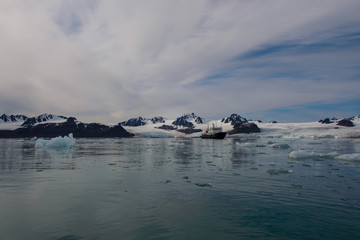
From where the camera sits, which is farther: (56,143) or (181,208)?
(56,143)

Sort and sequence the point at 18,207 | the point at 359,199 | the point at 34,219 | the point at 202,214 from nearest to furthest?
the point at 34,219 < the point at 202,214 < the point at 18,207 < the point at 359,199

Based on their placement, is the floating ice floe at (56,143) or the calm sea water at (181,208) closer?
the calm sea water at (181,208)

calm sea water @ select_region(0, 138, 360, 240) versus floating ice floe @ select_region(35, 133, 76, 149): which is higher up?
floating ice floe @ select_region(35, 133, 76, 149)

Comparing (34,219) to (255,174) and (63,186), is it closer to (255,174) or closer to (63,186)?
(63,186)

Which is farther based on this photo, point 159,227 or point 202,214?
point 202,214

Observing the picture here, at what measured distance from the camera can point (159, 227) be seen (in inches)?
272

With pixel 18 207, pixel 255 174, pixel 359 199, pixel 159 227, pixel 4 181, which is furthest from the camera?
pixel 255 174

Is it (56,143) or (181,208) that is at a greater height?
(56,143)

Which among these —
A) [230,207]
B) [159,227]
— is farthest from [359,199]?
[159,227]

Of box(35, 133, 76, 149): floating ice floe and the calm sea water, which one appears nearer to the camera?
the calm sea water

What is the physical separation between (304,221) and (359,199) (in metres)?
3.86

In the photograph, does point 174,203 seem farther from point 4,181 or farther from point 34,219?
point 4,181

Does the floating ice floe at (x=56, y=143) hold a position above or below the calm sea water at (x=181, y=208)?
above

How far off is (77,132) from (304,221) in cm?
21118
